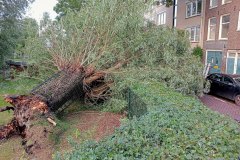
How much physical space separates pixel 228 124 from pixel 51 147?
14.5 ft

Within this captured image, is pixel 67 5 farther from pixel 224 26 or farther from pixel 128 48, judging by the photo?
pixel 128 48

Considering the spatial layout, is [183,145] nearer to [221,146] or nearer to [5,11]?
[221,146]

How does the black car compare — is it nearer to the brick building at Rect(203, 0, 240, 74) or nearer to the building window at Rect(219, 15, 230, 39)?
the brick building at Rect(203, 0, 240, 74)

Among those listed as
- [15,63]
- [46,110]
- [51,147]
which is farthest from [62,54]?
[15,63]

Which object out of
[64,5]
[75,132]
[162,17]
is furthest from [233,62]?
[64,5]

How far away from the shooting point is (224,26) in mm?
19188

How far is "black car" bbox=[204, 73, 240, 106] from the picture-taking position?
11.8 m

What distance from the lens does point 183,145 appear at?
319cm

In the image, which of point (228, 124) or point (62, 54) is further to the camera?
point (62, 54)

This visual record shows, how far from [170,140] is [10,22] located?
621 inches

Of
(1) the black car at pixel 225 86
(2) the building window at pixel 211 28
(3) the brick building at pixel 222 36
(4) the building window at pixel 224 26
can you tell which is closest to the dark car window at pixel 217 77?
(1) the black car at pixel 225 86

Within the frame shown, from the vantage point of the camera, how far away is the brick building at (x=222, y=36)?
17.4 metres

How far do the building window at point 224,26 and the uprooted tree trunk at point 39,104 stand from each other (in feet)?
43.4

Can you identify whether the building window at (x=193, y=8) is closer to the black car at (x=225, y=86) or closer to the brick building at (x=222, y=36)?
the brick building at (x=222, y=36)
